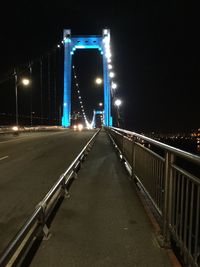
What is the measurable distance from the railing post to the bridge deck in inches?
7.0

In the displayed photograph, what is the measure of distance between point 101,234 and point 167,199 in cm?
103

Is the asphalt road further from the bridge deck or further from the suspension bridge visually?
the bridge deck

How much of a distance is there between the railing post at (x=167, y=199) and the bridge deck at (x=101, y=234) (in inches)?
7.0

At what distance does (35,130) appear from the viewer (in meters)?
46.6

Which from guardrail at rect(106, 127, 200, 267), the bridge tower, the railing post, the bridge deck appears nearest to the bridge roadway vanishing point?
the bridge deck

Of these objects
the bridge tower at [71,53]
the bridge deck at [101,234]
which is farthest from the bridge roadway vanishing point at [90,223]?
the bridge tower at [71,53]

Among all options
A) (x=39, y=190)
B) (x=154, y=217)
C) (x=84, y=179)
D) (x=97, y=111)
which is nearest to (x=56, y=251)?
(x=154, y=217)

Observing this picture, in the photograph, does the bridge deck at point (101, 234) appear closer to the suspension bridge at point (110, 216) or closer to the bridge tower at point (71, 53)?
the suspension bridge at point (110, 216)

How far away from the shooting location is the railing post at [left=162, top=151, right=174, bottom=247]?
401 centimetres

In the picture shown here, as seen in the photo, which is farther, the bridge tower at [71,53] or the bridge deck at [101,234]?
the bridge tower at [71,53]

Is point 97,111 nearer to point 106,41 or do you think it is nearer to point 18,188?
point 106,41

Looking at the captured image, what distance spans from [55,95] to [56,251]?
255ft

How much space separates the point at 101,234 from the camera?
4.50 metres

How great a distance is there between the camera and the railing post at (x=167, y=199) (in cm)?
401
